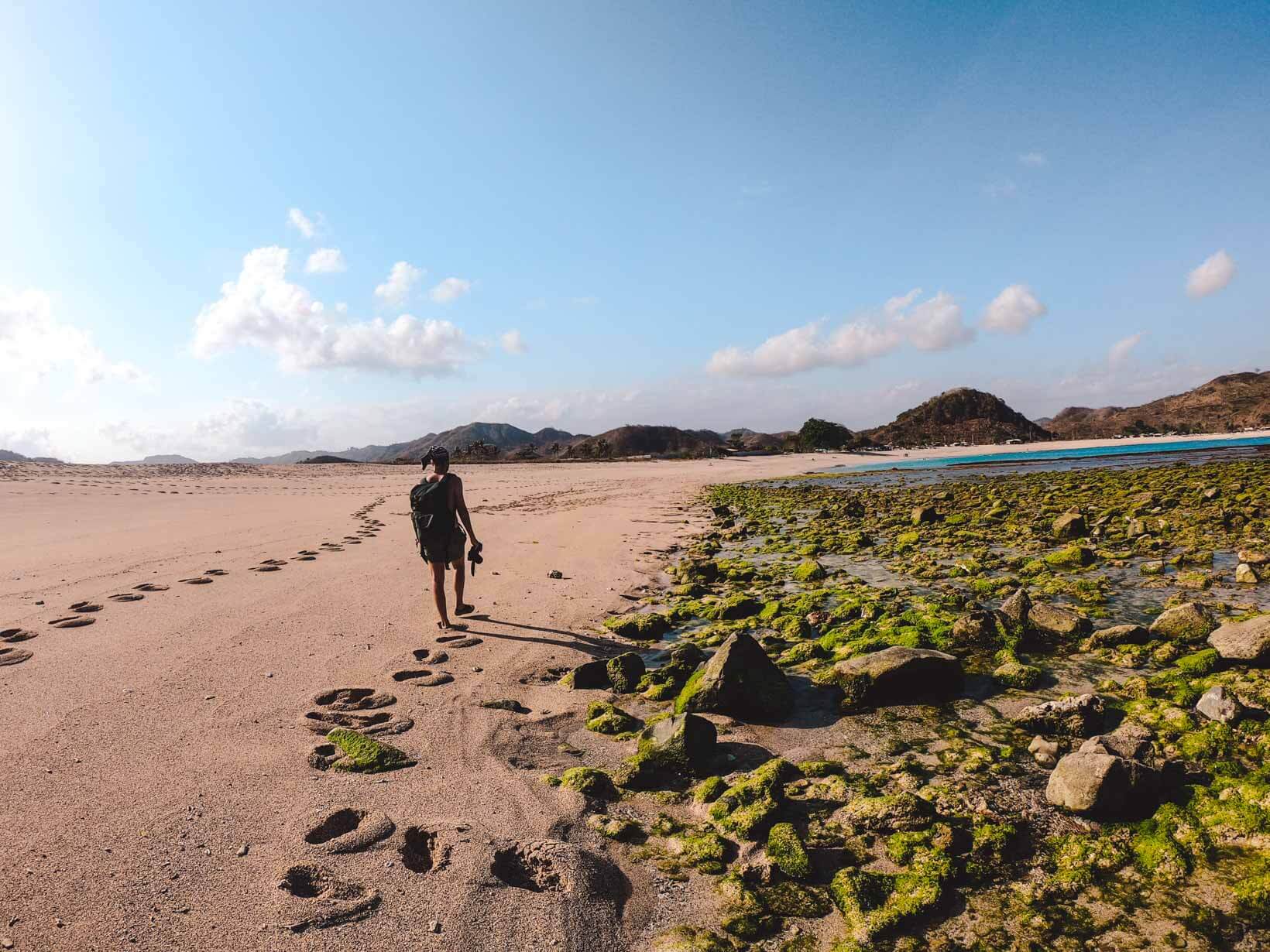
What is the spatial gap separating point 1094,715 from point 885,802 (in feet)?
7.13

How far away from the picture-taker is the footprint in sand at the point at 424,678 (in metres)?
6.15

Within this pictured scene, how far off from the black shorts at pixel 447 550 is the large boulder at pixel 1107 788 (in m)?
6.81

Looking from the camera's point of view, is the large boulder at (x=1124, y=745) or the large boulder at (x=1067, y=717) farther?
the large boulder at (x=1067, y=717)

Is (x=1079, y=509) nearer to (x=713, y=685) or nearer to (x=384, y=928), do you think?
(x=713, y=685)

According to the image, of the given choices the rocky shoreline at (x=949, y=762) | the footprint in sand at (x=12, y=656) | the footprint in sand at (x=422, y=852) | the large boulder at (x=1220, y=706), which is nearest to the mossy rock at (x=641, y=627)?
the rocky shoreline at (x=949, y=762)

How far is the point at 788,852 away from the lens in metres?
3.49

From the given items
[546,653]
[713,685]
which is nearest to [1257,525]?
[713,685]

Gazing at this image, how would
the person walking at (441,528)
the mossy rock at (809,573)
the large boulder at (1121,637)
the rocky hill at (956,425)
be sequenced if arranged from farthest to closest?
1. the rocky hill at (956,425)
2. the mossy rock at (809,573)
3. the person walking at (441,528)
4. the large boulder at (1121,637)

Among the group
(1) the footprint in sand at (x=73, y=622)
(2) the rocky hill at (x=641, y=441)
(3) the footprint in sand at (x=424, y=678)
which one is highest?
(2) the rocky hill at (x=641, y=441)

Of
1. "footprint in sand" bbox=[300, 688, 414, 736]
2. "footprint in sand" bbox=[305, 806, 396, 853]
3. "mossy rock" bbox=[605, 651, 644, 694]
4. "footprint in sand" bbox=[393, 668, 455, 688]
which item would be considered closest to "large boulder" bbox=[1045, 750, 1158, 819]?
"mossy rock" bbox=[605, 651, 644, 694]

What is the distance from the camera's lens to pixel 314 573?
35.9 feet

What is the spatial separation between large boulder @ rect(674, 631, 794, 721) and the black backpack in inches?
165

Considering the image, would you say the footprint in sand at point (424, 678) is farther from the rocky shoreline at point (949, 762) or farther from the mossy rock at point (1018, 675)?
the mossy rock at point (1018, 675)

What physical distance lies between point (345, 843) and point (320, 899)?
46 cm
